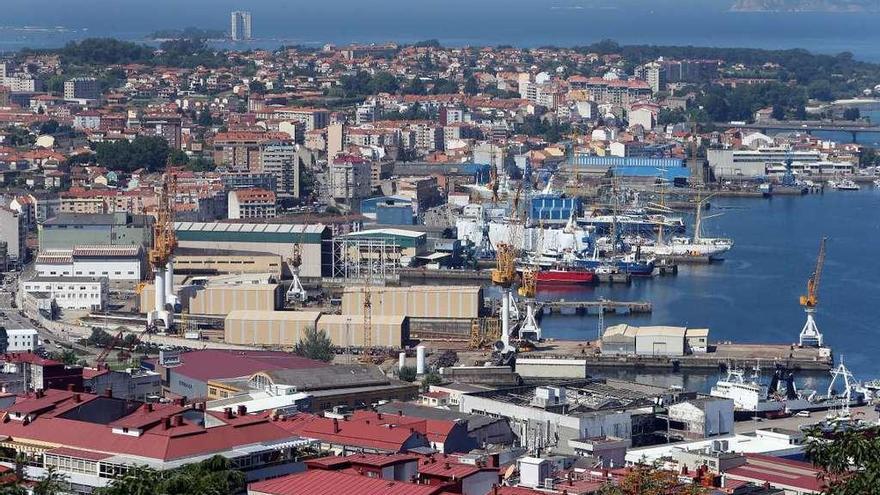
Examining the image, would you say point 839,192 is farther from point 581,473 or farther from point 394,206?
point 581,473

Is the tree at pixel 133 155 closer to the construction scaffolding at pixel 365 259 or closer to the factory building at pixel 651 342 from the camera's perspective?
the construction scaffolding at pixel 365 259

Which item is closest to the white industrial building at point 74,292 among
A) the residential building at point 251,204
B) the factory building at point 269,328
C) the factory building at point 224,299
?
the factory building at point 224,299

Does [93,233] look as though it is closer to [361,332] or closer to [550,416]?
[361,332]

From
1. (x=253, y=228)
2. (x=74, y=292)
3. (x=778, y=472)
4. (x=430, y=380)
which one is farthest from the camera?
(x=253, y=228)

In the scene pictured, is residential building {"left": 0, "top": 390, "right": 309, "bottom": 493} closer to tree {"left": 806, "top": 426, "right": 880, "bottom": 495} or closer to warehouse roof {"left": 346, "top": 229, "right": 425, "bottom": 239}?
tree {"left": 806, "top": 426, "right": 880, "bottom": 495}

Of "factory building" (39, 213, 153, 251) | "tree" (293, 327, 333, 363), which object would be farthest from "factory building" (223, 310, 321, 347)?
"factory building" (39, 213, 153, 251)

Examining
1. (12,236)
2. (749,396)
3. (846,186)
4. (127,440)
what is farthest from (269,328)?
(846,186)
